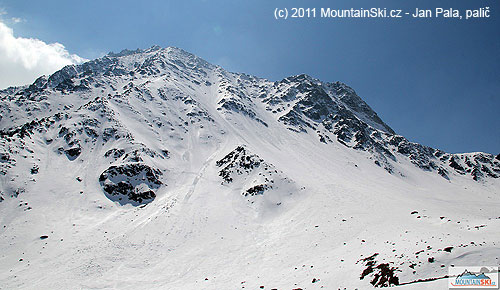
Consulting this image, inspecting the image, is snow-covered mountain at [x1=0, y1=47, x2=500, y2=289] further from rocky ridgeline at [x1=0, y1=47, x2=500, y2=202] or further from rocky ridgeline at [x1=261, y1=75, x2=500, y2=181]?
rocky ridgeline at [x1=261, y1=75, x2=500, y2=181]

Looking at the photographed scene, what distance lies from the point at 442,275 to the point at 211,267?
2244 cm

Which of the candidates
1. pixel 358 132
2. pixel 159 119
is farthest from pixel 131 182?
pixel 358 132

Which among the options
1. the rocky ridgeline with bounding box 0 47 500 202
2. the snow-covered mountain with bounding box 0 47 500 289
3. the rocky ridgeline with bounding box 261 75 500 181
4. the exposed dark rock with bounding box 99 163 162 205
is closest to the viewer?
the snow-covered mountain with bounding box 0 47 500 289

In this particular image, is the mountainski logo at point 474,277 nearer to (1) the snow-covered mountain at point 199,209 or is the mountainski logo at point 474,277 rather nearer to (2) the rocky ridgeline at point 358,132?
(1) the snow-covered mountain at point 199,209

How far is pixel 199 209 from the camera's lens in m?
47.3

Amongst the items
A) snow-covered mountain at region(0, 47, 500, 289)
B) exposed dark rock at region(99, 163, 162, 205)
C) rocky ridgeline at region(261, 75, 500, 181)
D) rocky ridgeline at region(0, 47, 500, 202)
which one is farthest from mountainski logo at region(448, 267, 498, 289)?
rocky ridgeline at region(261, 75, 500, 181)

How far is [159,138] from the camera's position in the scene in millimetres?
82688

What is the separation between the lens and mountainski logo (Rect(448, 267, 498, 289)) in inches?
513

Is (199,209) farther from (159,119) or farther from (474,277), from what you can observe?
(159,119)

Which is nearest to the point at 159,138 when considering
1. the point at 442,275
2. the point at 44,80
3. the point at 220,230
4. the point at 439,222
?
the point at 220,230

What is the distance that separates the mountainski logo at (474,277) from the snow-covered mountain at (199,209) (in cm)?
→ 89

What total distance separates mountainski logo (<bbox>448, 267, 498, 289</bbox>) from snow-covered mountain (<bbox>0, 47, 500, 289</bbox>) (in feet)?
2.93

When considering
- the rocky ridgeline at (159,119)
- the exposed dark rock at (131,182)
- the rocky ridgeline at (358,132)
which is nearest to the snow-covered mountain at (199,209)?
the exposed dark rock at (131,182)

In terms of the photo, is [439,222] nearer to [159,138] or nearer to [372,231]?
[372,231]
